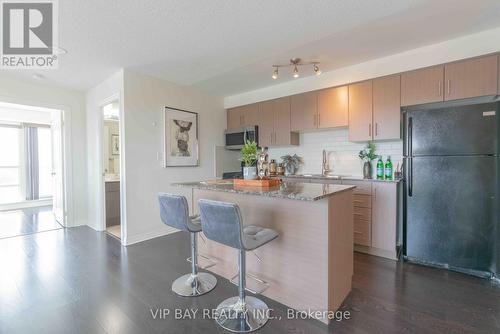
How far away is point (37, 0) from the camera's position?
198 cm

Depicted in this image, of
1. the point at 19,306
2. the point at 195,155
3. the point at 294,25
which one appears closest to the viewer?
the point at 19,306

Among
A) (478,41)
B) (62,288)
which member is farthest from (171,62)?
(478,41)

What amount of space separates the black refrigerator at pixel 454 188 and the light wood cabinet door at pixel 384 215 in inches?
5.2

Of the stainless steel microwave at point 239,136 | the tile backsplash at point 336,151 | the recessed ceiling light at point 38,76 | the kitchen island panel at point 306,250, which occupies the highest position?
the recessed ceiling light at point 38,76

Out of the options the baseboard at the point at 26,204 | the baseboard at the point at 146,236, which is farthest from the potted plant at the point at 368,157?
the baseboard at the point at 26,204

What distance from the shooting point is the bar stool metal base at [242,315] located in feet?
5.72

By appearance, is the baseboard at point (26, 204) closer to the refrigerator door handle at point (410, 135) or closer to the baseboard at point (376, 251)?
the baseboard at point (376, 251)

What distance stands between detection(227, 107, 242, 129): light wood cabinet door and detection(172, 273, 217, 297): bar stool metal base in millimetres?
3085

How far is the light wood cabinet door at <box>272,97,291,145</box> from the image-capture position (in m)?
4.13

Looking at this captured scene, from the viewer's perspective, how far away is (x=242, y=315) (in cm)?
182

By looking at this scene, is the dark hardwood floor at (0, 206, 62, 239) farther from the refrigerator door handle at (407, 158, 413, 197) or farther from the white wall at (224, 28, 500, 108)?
the refrigerator door handle at (407, 158, 413, 197)

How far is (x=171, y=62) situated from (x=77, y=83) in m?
2.03

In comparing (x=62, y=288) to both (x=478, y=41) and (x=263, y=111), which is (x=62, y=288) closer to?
(x=263, y=111)

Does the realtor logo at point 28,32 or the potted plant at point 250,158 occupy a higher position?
the realtor logo at point 28,32
